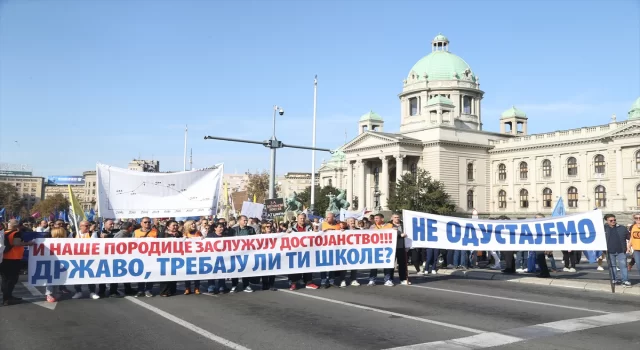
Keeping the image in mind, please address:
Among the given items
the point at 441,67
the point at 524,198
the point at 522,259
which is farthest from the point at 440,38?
the point at 522,259

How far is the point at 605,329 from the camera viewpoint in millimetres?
8445

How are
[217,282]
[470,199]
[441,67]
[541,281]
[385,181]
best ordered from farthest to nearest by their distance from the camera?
[441,67], [470,199], [385,181], [541,281], [217,282]

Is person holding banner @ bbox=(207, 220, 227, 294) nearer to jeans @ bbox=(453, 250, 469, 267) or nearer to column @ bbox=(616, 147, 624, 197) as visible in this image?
jeans @ bbox=(453, 250, 469, 267)

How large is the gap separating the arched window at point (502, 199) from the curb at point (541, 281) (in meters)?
66.0

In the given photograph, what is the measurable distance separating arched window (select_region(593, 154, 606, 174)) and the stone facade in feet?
0.36

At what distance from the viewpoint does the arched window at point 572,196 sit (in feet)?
233

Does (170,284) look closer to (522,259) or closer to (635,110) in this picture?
(522,259)

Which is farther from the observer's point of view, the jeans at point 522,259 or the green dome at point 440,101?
the green dome at point 440,101

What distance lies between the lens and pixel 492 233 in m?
14.7

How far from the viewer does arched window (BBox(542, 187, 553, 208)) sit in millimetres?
73875

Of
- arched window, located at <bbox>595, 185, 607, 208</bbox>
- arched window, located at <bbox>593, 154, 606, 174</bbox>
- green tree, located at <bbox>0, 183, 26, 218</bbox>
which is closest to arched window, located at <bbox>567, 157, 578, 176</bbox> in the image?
arched window, located at <bbox>593, 154, 606, 174</bbox>

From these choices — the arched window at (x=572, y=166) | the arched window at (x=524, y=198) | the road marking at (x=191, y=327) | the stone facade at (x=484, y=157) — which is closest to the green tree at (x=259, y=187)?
the stone facade at (x=484, y=157)

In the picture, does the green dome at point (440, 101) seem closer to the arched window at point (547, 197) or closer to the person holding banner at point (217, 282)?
the arched window at point (547, 197)

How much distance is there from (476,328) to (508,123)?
88245 millimetres
